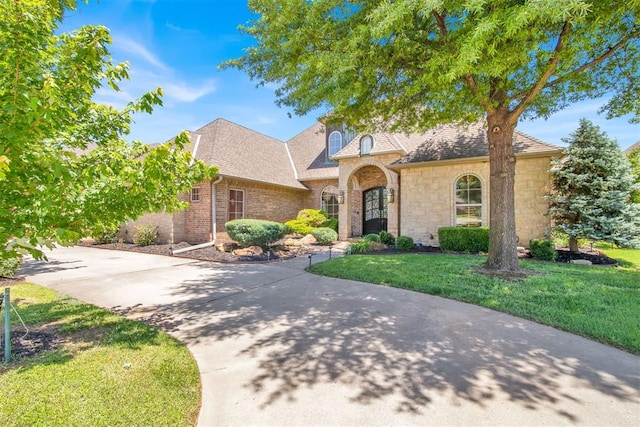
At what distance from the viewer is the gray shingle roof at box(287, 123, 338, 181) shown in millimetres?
18427

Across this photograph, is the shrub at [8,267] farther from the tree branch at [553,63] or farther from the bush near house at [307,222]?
the tree branch at [553,63]

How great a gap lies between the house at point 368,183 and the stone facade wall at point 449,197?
0.03 metres

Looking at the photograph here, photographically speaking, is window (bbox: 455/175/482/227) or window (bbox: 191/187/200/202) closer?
window (bbox: 455/175/482/227)

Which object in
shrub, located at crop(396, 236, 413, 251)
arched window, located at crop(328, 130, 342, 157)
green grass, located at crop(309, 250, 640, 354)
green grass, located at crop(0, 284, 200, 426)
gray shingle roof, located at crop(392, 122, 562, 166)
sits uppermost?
arched window, located at crop(328, 130, 342, 157)

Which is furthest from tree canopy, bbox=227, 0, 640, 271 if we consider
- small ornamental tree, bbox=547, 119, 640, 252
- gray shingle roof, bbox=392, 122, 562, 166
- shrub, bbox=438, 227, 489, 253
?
shrub, bbox=438, 227, 489, 253

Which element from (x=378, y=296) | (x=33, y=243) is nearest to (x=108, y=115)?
(x=33, y=243)

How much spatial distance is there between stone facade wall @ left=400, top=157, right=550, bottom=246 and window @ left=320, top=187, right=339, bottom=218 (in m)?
5.56

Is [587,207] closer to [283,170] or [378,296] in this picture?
[378,296]

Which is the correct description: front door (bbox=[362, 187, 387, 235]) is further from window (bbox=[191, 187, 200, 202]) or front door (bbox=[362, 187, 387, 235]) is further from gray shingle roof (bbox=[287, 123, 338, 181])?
window (bbox=[191, 187, 200, 202])

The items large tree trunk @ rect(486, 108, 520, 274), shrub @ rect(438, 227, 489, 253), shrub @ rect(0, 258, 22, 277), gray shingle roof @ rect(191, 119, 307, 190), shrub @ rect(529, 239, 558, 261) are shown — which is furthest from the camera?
gray shingle roof @ rect(191, 119, 307, 190)

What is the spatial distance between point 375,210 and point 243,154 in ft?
27.0

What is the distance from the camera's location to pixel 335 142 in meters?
18.8

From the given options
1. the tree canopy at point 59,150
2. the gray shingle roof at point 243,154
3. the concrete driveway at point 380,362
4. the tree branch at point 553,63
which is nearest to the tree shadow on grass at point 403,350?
the concrete driveway at point 380,362

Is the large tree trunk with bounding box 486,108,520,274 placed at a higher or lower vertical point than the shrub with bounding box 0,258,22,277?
higher
